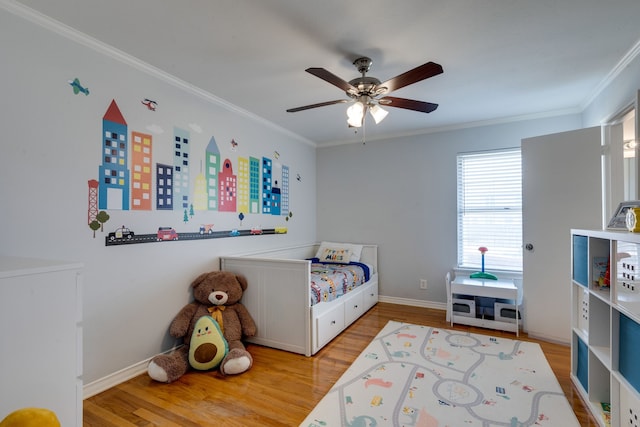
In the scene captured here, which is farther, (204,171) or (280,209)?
(280,209)

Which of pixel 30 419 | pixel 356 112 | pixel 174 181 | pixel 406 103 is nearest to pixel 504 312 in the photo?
pixel 406 103

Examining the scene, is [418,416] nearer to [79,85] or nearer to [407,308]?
[407,308]

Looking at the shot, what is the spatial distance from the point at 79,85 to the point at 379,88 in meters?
1.98

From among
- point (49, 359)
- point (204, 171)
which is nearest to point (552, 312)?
point (204, 171)

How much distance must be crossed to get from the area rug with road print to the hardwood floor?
0.09 m

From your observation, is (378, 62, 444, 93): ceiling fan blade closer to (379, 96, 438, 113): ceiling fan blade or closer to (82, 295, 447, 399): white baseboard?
(379, 96, 438, 113): ceiling fan blade

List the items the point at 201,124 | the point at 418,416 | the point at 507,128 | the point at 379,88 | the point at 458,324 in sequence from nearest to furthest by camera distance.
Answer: the point at 418,416 < the point at 379,88 < the point at 201,124 < the point at 458,324 < the point at 507,128

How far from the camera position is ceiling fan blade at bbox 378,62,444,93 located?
171 cm

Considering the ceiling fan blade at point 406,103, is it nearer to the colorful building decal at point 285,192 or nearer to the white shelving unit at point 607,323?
the white shelving unit at point 607,323

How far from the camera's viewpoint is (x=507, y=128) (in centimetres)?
361

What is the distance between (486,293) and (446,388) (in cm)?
144

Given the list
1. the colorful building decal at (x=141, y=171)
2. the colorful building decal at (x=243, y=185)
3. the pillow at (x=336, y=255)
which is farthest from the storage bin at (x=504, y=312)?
the colorful building decal at (x=141, y=171)

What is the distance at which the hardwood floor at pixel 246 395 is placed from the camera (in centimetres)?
180

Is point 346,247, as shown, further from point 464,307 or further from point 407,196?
point 464,307
